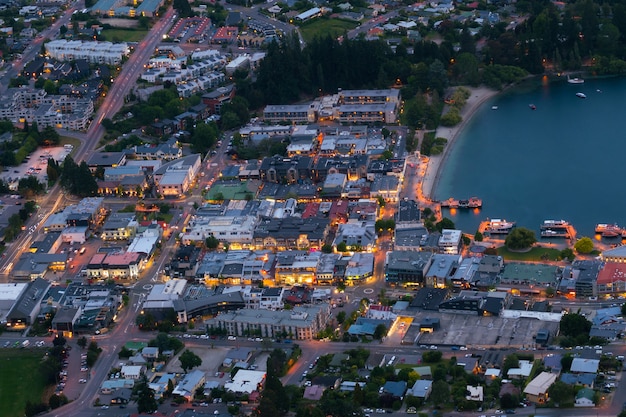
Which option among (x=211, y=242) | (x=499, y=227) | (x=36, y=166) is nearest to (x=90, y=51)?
(x=36, y=166)

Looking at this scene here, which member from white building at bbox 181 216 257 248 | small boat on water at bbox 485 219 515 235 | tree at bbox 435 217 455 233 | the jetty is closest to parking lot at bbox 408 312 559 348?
tree at bbox 435 217 455 233

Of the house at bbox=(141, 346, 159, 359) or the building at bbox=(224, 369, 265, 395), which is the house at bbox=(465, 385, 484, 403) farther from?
the house at bbox=(141, 346, 159, 359)

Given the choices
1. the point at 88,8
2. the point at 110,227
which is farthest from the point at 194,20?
the point at 110,227

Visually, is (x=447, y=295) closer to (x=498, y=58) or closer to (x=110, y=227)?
(x=110, y=227)

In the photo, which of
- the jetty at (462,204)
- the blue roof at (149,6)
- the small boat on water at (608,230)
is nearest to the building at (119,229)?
the jetty at (462,204)

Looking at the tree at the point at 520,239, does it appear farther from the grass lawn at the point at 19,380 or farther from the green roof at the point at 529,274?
the grass lawn at the point at 19,380
